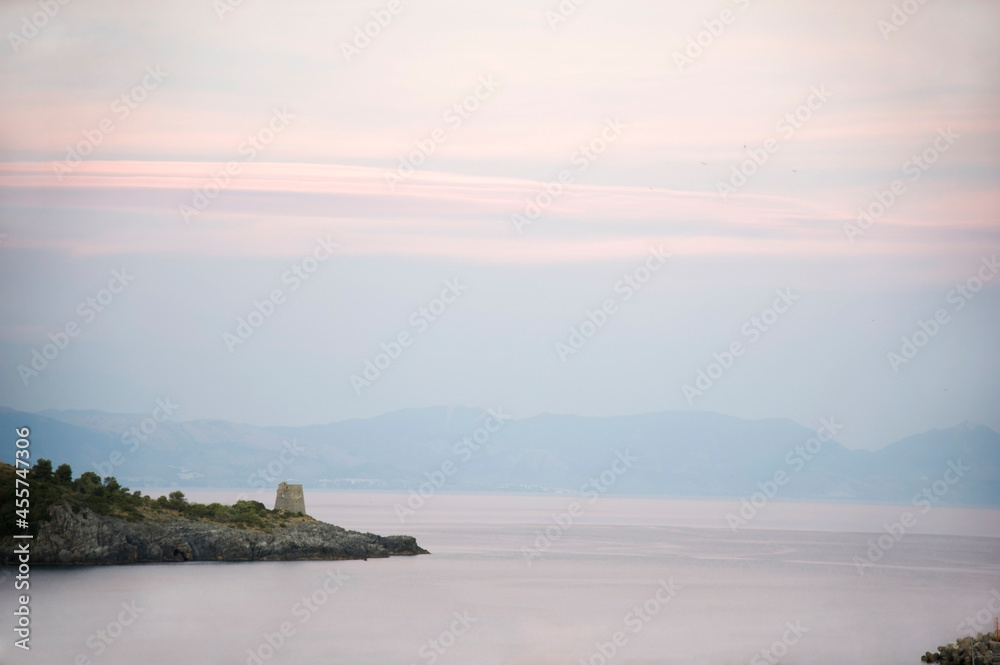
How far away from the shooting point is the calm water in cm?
2219

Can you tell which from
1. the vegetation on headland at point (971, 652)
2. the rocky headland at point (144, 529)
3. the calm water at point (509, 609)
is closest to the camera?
the vegetation on headland at point (971, 652)

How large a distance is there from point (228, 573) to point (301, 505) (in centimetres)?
492

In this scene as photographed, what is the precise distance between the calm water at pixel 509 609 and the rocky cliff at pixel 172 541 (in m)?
0.44

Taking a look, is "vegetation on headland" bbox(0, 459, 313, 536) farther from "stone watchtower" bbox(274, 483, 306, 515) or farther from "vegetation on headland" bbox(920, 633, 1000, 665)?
"vegetation on headland" bbox(920, 633, 1000, 665)

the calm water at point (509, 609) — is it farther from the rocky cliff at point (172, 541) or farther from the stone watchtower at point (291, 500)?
the stone watchtower at point (291, 500)

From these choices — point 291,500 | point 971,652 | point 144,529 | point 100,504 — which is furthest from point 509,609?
point 971,652

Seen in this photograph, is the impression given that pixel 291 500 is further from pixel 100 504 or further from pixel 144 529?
pixel 100 504

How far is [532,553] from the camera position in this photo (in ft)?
154

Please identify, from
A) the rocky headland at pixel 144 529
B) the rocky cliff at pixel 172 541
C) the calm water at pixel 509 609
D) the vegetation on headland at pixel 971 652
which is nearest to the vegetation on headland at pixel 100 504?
the rocky headland at pixel 144 529

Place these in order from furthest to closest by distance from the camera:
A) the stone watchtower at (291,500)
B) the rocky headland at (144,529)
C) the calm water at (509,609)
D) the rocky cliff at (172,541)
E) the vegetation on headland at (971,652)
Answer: the stone watchtower at (291,500) < the rocky cliff at (172,541) < the rocky headland at (144,529) < the calm water at (509,609) < the vegetation on headland at (971,652)

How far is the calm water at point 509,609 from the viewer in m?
22.2

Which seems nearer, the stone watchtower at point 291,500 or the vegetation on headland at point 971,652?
the vegetation on headland at point 971,652

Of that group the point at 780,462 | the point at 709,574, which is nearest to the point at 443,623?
the point at 709,574

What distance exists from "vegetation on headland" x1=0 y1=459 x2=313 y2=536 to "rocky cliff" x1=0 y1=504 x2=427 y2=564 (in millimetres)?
207
